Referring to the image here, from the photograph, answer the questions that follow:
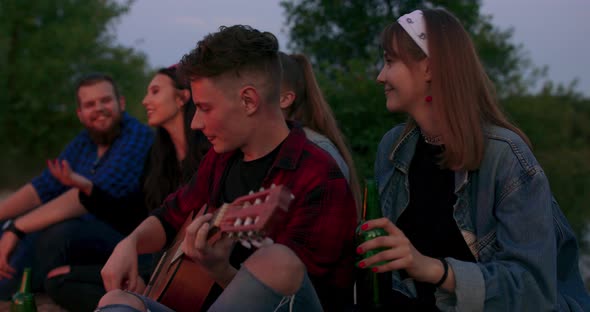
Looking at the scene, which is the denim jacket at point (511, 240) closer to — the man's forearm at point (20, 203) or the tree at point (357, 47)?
the tree at point (357, 47)

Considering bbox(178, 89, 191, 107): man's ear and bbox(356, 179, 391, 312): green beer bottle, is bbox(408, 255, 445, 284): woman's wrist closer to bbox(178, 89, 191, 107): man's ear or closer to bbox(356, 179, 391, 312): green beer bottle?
bbox(356, 179, 391, 312): green beer bottle

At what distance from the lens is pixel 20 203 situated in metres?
4.57

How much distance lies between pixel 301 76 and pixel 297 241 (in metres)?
1.72

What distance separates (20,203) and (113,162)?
920mm

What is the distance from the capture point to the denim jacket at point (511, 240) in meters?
1.95

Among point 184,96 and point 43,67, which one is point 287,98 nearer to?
point 184,96

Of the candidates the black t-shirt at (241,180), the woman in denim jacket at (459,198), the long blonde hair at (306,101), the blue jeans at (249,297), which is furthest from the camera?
the long blonde hair at (306,101)

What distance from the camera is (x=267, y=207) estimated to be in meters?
1.71

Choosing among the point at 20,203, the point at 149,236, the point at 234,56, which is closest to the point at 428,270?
the point at 234,56

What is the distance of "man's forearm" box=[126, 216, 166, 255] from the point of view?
263 centimetres

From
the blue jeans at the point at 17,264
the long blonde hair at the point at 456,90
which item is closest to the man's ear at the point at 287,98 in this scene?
the long blonde hair at the point at 456,90

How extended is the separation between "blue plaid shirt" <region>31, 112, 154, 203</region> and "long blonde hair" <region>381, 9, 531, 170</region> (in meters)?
2.44

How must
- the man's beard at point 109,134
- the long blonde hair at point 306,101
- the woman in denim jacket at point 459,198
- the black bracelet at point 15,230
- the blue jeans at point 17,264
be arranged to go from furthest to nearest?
the man's beard at point 109,134
the blue jeans at point 17,264
the black bracelet at point 15,230
the long blonde hair at point 306,101
the woman in denim jacket at point 459,198

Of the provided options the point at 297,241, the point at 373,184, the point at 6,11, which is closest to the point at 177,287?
the point at 297,241
